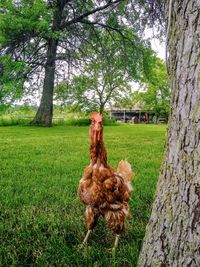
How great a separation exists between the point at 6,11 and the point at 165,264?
17778 millimetres

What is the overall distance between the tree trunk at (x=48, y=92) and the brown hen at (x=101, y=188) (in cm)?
1756

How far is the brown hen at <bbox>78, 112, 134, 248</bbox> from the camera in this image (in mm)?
2137

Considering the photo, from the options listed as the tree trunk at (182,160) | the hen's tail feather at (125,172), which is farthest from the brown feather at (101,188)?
the tree trunk at (182,160)

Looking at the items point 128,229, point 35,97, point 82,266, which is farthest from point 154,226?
point 35,97

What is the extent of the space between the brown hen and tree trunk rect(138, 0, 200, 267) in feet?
1.92

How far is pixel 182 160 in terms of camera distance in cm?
148

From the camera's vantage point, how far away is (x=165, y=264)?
154 centimetres

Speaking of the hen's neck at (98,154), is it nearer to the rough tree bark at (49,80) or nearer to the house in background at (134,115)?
the rough tree bark at (49,80)

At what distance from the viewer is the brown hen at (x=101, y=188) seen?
2.14 metres

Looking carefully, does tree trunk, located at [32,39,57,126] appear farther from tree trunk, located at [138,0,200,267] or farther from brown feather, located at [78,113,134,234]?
tree trunk, located at [138,0,200,267]

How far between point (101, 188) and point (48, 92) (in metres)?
18.6

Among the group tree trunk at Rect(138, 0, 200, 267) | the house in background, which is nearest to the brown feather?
tree trunk at Rect(138, 0, 200, 267)

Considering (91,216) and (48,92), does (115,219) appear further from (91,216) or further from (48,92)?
(48,92)

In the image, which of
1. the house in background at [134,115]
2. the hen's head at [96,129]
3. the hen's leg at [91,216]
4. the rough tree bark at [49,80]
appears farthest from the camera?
the house in background at [134,115]
